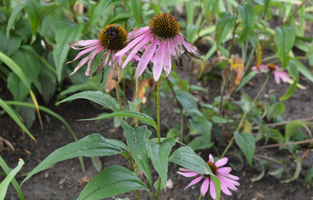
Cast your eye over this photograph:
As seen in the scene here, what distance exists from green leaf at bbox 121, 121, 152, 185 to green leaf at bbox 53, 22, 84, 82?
2.10 ft

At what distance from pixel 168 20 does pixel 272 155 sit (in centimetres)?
108

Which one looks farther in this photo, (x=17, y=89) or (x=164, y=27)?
(x=17, y=89)

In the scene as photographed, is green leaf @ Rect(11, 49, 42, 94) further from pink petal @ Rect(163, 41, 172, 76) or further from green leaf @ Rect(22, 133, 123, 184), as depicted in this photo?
pink petal @ Rect(163, 41, 172, 76)

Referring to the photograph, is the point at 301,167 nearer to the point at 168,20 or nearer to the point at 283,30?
the point at 283,30

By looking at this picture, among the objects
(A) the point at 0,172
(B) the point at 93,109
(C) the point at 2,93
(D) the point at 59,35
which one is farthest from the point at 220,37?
(C) the point at 2,93

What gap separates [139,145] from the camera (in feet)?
2.48

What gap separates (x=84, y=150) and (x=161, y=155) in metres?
0.18

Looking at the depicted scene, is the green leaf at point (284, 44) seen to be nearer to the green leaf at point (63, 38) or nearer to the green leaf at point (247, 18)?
the green leaf at point (247, 18)

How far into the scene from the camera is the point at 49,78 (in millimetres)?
1629

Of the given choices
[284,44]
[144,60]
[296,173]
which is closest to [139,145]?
[144,60]

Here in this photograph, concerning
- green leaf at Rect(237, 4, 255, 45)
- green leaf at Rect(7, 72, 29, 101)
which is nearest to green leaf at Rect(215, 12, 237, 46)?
green leaf at Rect(237, 4, 255, 45)

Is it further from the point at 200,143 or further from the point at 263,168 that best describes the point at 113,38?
the point at 263,168

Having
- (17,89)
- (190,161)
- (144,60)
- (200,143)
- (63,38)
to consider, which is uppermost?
(144,60)

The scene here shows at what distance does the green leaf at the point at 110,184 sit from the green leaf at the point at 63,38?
0.63 metres
